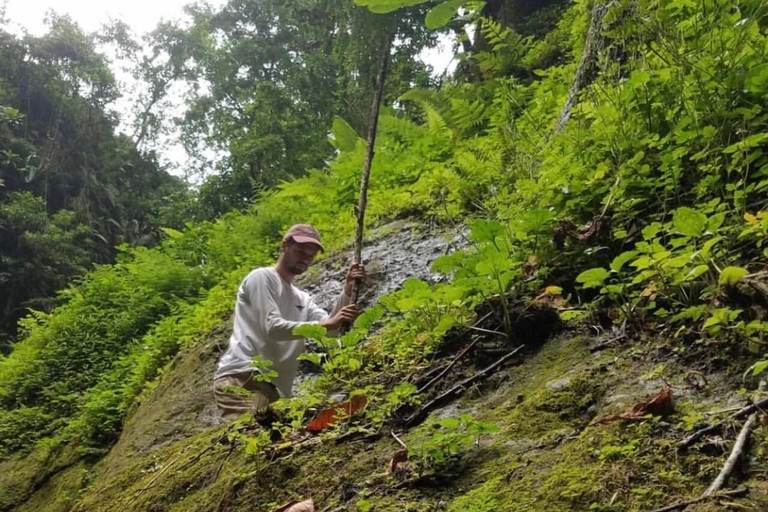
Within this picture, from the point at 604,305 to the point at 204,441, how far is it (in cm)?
248

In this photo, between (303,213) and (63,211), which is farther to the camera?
(63,211)

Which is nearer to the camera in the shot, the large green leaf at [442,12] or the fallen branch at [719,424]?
the fallen branch at [719,424]

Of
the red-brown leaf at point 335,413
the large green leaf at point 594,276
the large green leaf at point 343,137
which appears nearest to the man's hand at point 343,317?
the red-brown leaf at point 335,413

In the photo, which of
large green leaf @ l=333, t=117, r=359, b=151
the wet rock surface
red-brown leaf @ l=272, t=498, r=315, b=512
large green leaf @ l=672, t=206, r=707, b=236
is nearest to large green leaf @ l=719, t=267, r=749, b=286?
large green leaf @ l=672, t=206, r=707, b=236

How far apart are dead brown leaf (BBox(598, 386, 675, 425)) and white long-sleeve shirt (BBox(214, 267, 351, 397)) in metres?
2.06

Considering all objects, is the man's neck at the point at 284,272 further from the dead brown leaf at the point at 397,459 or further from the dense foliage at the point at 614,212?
the dead brown leaf at the point at 397,459

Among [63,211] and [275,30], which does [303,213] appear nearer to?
[63,211]

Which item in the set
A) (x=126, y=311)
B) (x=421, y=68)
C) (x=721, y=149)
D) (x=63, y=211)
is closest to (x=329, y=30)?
(x=421, y=68)

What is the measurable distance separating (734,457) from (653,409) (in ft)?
1.15

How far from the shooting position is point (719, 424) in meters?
1.65

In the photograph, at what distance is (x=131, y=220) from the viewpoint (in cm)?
2302

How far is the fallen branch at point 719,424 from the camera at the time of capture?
1605mm

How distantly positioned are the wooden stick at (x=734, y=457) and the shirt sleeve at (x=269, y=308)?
7.57 ft

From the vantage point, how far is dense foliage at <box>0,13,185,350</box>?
17.7m
